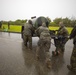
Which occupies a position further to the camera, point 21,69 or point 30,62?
point 30,62

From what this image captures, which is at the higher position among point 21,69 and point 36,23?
point 36,23

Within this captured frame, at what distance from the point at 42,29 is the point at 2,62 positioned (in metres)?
2.49

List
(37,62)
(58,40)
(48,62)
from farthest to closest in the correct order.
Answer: (58,40)
(37,62)
(48,62)

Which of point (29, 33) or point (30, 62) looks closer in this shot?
point (30, 62)

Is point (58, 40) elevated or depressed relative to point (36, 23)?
depressed

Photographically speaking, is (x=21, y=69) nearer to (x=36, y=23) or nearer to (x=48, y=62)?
(x=48, y=62)

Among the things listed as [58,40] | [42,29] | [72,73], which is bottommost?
[72,73]

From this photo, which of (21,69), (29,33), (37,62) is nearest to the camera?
(21,69)

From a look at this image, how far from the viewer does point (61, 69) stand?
613cm

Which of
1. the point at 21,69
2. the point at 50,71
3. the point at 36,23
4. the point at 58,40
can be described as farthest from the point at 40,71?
the point at 36,23

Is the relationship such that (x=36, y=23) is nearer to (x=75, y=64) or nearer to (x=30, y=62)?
(x=30, y=62)

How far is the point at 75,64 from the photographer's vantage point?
18.9 feet

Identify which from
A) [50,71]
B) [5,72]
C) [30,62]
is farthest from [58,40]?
[5,72]

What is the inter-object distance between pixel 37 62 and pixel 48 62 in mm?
759
